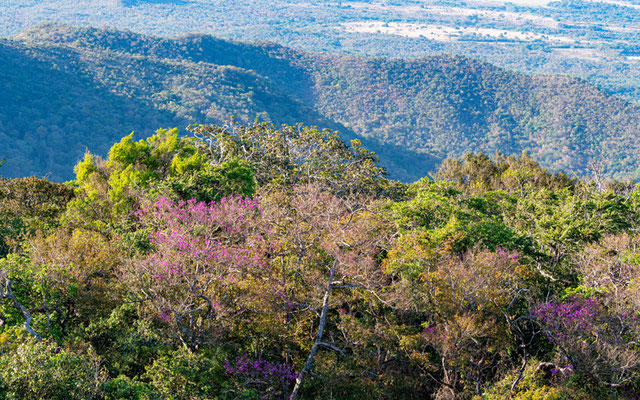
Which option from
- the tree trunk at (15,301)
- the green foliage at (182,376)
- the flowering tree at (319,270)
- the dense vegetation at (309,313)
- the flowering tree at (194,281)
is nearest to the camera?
the green foliage at (182,376)

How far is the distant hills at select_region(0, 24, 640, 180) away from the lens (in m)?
104

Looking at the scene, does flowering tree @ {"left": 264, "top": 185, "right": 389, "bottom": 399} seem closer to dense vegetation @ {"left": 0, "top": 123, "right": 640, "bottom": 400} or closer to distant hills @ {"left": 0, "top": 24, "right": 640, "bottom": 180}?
dense vegetation @ {"left": 0, "top": 123, "right": 640, "bottom": 400}

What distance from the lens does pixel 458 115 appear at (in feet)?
611

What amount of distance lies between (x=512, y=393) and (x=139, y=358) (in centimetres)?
1073

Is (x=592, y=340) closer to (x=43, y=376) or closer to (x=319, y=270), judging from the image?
(x=319, y=270)

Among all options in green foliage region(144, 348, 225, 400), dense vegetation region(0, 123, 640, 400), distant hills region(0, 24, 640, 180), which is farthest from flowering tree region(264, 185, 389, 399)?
distant hills region(0, 24, 640, 180)

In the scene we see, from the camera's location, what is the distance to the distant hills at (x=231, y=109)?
103688mm

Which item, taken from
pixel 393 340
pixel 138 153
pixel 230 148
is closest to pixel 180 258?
pixel 393 340

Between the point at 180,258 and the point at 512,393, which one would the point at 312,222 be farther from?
the point at 512,393

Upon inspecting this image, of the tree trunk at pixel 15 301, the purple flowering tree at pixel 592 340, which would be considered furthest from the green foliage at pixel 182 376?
the purple flowering tree at pixel 592 340

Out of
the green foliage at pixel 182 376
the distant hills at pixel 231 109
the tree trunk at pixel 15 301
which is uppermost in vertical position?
the tree trunk at pixel 15 301

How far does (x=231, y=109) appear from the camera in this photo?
137 metres

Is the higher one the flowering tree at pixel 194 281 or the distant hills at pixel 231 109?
the flowering tree at pixel 194 281

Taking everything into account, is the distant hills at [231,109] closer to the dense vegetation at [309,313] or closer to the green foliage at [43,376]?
the dense vegetation at [309,313]
